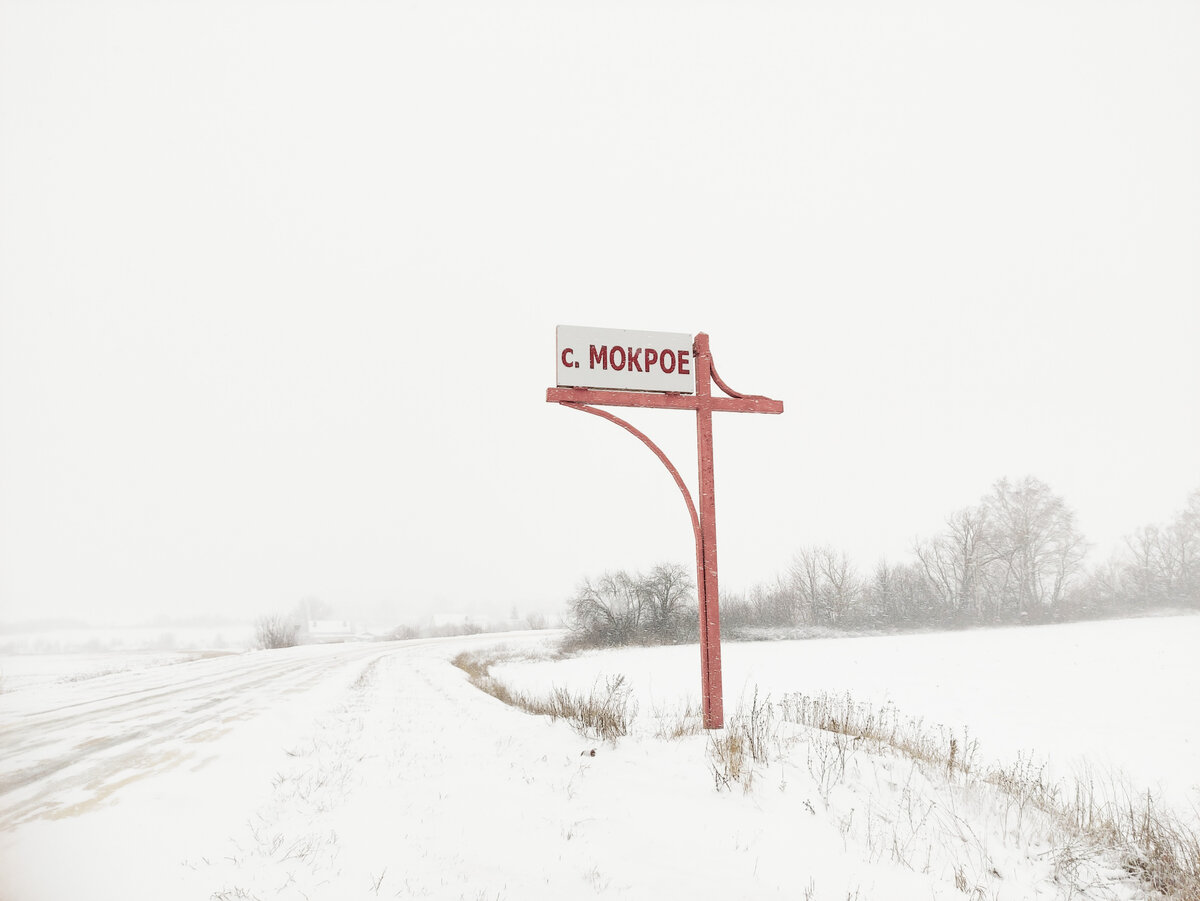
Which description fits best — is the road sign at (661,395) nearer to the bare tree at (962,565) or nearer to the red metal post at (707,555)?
the red metal post at (707,555)

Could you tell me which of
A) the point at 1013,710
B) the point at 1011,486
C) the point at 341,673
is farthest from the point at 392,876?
the point at 1011,486

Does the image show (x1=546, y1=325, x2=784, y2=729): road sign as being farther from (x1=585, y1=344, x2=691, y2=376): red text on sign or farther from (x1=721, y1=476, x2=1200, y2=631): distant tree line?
(x1=721, y1=476, x2=1200, y2=631): distant tree line

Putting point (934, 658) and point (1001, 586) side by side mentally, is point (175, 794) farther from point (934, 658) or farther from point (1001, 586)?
point (1001, 586)

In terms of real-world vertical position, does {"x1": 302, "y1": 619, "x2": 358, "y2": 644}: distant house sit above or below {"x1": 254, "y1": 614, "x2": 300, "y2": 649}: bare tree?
below

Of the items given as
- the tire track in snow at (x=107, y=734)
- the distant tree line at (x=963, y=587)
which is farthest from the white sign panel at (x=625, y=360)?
the distant tree line at (x=963, y=587)

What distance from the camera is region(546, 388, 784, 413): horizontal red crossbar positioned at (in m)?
7.43

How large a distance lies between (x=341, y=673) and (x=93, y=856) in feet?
52.2

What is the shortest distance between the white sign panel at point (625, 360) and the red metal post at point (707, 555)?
0.64 ft

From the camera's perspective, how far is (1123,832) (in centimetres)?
491

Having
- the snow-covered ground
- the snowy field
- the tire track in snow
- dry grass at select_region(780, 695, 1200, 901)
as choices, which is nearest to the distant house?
the snow-covered ground

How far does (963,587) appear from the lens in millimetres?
44250

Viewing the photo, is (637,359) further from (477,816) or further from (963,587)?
(963,587)

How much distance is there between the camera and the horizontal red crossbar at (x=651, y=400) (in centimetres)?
743

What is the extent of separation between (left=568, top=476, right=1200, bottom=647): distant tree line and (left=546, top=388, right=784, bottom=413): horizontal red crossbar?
3056cm
